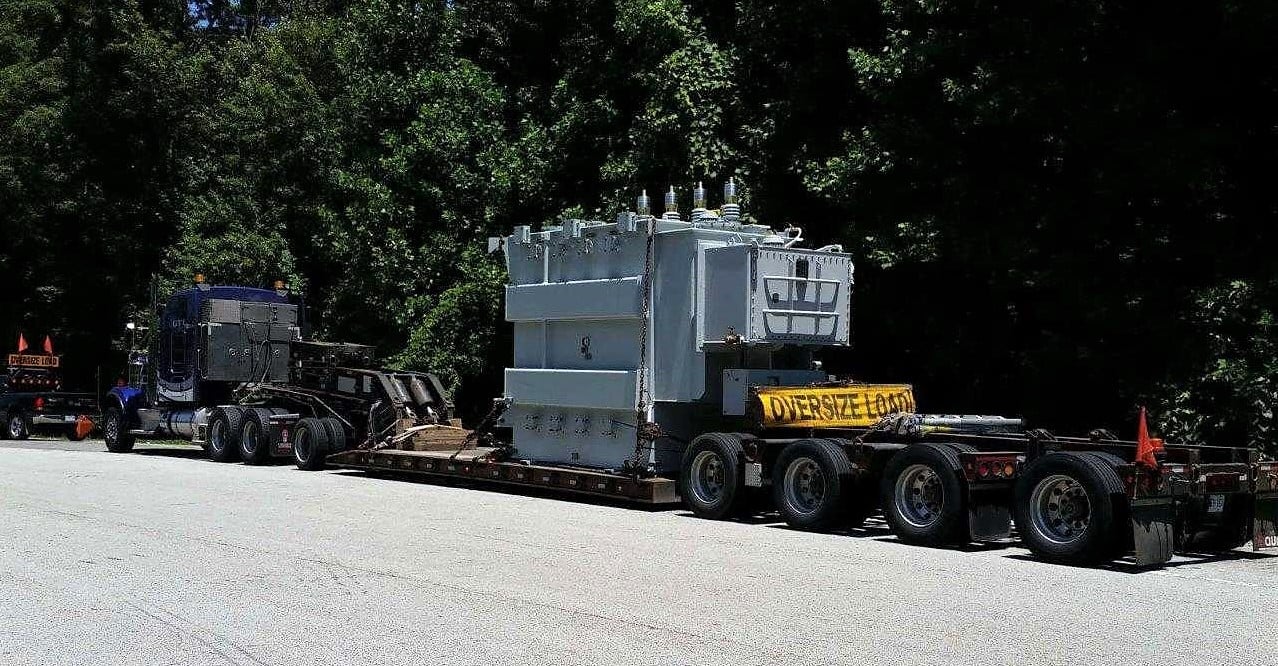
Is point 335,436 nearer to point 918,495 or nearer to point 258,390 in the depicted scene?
point 258,390

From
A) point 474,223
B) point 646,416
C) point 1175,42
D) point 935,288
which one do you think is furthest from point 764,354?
point 474,223

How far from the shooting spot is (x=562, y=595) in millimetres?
9031

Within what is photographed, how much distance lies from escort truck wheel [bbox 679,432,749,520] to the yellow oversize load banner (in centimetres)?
52

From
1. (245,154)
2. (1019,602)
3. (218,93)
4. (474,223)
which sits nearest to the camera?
(1019,602)

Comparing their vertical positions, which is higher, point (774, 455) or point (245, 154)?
point (245, 154)

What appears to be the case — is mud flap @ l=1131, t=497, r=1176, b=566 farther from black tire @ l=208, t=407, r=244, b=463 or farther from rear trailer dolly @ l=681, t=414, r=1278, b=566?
black tire @ l=208, t=407, r=244, b=463

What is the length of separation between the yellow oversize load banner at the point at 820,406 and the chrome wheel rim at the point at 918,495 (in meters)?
1.72

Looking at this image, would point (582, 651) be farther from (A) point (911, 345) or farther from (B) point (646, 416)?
(A) point (911, 345)

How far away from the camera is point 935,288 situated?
20094 millimetres

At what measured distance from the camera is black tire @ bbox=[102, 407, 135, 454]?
88.2ft

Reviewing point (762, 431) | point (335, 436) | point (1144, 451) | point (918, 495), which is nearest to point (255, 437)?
point (335, 436)

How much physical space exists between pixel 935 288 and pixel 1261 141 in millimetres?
4973

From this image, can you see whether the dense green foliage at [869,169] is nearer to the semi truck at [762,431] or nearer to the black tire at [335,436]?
the semi truck at [762,431]

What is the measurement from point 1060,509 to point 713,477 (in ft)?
13.8
